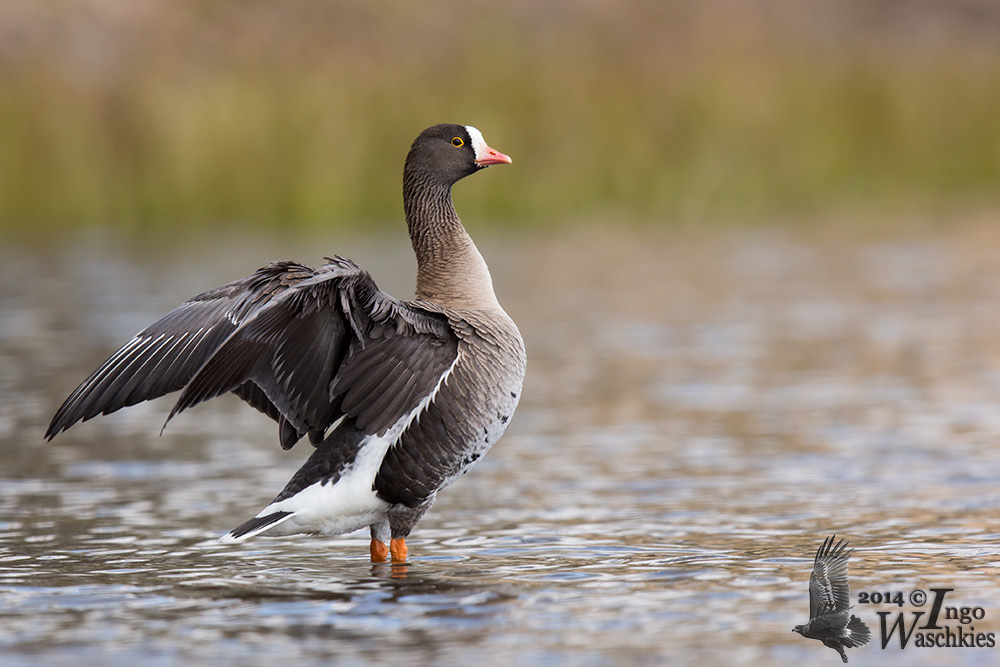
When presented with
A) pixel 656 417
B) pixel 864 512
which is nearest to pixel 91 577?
pixel 864 512

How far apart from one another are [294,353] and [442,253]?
1028mm

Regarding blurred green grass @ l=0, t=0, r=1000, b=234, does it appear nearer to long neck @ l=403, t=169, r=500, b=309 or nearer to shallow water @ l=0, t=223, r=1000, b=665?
shallow water @ l=0, t=223, r=1000, b=665

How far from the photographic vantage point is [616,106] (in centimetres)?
2281

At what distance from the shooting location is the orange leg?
7188 mm

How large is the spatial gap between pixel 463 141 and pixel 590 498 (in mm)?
1955

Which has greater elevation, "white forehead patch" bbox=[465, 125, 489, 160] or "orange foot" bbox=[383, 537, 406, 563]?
"white forehead patch" bbox=[465, 125, 489, 160]

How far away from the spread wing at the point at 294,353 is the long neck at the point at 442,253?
1.40 feet

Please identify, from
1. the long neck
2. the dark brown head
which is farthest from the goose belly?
the dark brown head

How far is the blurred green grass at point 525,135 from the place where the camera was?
2047 centimetres

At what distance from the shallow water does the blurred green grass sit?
394 cm

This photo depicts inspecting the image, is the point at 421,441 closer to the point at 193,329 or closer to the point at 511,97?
the point at 193,329

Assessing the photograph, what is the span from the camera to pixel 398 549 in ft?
23.7

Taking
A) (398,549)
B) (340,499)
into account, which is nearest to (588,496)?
(398,549)

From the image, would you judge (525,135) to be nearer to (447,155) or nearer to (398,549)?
(447,155)
